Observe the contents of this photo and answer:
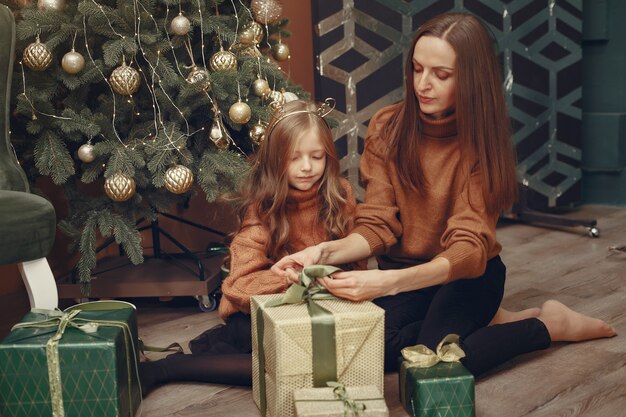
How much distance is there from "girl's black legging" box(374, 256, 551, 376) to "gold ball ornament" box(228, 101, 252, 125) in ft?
1.98

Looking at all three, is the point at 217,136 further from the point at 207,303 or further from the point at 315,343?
the point at 315,343

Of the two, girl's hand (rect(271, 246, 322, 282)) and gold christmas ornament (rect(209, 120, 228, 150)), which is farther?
gold christmas ornament (rect(209, 120, 228, 150))

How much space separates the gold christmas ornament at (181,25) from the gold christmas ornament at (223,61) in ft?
0.39

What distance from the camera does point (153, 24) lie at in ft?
7.21

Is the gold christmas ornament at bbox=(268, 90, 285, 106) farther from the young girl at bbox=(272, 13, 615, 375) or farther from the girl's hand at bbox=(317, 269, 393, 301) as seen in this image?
the girl's hand at bbox=(317, 269, 393, 301)

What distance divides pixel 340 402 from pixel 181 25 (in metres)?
1.15

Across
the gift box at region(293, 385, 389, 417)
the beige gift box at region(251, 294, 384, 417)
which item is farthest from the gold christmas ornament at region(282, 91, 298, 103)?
the gift box at region(293, 385, 389, 417)

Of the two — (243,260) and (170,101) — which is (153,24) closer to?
(170,101)

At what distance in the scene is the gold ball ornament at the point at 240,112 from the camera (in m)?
2.19

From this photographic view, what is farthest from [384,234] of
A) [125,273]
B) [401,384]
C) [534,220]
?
[534,220]

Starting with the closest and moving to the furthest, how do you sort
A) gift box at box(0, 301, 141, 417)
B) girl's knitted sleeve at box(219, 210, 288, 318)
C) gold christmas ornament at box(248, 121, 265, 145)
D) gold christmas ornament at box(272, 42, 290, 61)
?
gift box at box(0, 301, 141, 417)
girl's knitted sleeve at box(219, 210, 288, 318)
gold christmas ornament at box(248, 121, 265, 145)
gold christmas ornament at box(272, 42, 290, 61)

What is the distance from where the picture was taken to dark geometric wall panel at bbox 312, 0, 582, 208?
318 centimetres

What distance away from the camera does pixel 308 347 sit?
5.06 feet

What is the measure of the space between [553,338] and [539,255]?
101 centimetres
